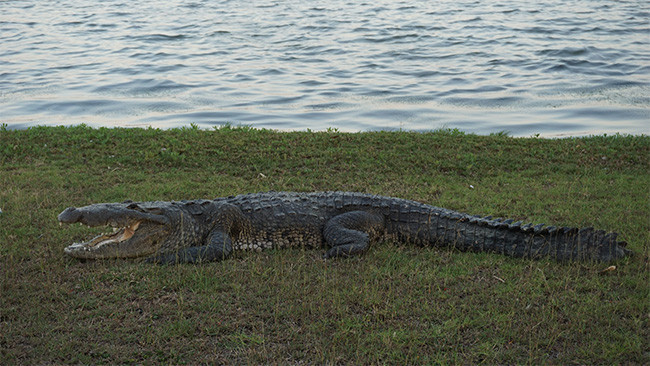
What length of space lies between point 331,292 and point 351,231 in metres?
1.21

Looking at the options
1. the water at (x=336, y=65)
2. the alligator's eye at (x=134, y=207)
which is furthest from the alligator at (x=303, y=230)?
the water at (x=336, y=65)

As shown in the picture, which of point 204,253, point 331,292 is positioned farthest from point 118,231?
point 331,292

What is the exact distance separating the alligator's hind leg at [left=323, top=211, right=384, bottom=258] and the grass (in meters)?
0.15

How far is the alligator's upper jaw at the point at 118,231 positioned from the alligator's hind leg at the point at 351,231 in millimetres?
1716

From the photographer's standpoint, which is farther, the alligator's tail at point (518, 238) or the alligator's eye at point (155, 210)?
the alligator's eye at point (155, 210)

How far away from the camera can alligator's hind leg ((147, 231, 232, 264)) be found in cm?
544

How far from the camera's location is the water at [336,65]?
14.2 meters

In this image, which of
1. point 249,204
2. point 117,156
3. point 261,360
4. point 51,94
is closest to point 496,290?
point 261,360

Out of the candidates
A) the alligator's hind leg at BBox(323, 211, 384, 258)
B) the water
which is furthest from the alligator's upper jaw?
the water

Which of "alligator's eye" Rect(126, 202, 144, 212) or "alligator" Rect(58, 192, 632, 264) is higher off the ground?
"alligator's eye" Rect(126, 202, 144, 212)

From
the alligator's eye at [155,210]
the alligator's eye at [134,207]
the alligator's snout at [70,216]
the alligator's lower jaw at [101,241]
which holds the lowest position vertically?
the alligator's lower jaw at [101,241]

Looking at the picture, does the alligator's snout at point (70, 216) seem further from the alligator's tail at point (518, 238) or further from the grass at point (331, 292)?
the alligator's tail at point (518, 238)

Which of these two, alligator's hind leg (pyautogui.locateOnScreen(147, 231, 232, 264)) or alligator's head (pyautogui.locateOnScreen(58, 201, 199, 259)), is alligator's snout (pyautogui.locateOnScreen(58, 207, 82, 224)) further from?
alligator's hind leg (pyautogui.locateOnScreen(147, 231, 232, 264))

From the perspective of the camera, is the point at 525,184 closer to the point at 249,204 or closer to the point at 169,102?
the point at 249,204
